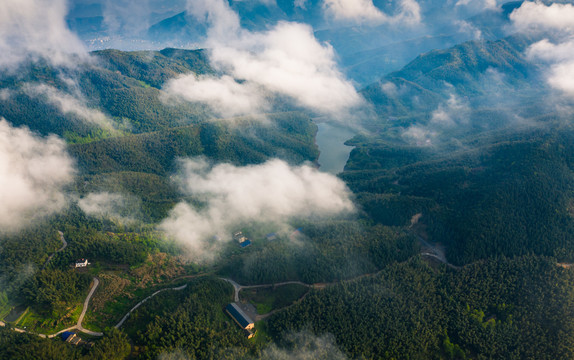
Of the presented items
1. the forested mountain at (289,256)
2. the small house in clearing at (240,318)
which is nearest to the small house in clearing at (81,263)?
the forested mountain at (289,256)

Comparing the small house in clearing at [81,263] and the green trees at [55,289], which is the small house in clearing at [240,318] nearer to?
the green trees at [55,289]

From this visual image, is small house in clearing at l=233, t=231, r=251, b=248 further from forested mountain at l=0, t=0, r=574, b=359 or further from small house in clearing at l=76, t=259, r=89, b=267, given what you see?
small house in clearing at l=76, t=259, r=89, b=267

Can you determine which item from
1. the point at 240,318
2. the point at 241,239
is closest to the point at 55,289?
the point at 240,318

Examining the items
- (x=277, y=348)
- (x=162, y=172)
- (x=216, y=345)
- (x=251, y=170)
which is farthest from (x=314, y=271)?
(x=162, y=172)

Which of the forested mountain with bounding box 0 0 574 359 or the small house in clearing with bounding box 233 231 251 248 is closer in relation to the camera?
the forested mountain with bounding box 0 0 574 359

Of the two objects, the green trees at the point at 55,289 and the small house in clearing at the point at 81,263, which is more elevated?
the green trees at the point at 55,289

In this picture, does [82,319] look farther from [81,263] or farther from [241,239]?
[241,239]

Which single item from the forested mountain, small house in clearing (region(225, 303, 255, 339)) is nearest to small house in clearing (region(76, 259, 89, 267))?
the forested mountain

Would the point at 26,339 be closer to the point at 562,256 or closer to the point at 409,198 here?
the point at 409,198
